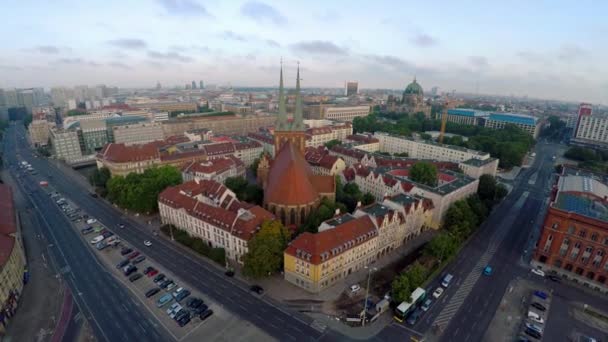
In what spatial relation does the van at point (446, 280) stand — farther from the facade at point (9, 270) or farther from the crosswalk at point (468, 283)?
the facade at point (9, 270)

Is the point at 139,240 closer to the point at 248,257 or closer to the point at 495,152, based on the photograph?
the point at 248,257

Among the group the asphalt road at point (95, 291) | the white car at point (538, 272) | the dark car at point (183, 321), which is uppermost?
the white car at point (538, 272)

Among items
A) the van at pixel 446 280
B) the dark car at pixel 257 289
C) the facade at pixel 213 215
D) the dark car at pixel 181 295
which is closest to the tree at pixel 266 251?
the dark car at pixel 257 289

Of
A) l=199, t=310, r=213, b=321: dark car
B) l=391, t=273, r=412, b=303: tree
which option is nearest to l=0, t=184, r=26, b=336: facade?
l=199, t=310, r=213, b=321: dark car

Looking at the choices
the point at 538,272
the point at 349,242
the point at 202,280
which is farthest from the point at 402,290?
the point at 202,280

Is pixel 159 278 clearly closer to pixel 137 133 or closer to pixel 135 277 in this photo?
pixel 135 277
